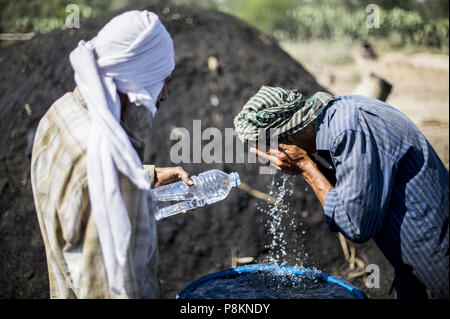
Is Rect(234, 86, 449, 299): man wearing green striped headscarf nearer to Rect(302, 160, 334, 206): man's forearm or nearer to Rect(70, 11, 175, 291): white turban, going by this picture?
Rect(302, 160, 334, 206): man's forearm

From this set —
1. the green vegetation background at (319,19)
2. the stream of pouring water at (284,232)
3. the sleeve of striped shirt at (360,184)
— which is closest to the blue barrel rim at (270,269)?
the sleeve of striped shirt at (360,184)

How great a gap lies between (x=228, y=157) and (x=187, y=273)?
3.64 ft

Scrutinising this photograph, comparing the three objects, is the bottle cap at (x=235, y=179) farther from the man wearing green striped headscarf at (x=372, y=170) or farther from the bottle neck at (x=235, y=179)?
the man wearing green striped headscarf at (x=372, y=170)

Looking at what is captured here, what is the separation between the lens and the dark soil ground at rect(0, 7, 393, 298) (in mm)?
4105

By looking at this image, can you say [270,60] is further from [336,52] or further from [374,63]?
[336,52]

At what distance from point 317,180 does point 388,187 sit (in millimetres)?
343

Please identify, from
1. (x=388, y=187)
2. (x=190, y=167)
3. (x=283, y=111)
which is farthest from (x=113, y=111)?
(x=190, y=167)

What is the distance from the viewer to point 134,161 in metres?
1.72

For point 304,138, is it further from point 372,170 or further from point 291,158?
point 372,170

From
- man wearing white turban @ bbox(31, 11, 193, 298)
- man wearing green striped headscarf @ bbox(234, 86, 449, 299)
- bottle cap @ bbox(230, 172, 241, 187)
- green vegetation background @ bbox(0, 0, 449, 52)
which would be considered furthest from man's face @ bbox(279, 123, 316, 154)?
green vegetation background @ bbox(0, 0, 449, 52)

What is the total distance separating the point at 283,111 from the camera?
7.00ft

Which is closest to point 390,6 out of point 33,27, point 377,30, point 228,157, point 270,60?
point 377,30

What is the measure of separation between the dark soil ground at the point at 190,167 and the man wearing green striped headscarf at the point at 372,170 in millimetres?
1981

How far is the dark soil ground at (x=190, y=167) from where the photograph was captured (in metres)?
4.11
